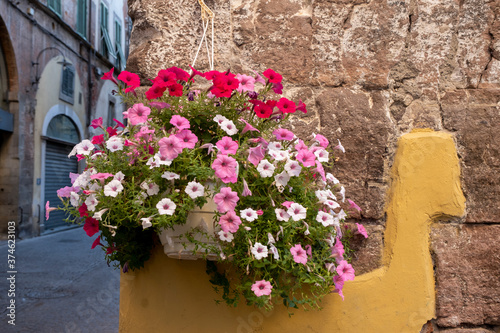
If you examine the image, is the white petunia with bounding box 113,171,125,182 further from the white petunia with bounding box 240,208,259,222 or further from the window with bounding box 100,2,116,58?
the window with bounding box 100,2,116,58

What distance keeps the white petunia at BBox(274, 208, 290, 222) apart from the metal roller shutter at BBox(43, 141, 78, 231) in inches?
419

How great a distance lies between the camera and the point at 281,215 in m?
1.27

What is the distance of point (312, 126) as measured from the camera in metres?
1.68

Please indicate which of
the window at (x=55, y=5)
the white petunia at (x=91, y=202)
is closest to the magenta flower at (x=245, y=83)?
the white petunia at (x=91, y=202)

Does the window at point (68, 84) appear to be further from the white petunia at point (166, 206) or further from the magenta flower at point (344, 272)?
the magenta flower at point (344, 272)

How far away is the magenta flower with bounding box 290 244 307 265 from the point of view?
1266mm

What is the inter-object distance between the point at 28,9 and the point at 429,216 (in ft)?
36.4

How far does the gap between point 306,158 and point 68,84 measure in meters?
12.7

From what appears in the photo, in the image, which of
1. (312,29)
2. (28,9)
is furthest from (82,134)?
(312,29)

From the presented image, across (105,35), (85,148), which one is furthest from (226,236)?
(105,35)

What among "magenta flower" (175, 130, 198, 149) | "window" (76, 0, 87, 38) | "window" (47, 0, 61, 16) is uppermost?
"window" (76, 0, 87, 38)

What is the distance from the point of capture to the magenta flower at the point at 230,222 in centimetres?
118

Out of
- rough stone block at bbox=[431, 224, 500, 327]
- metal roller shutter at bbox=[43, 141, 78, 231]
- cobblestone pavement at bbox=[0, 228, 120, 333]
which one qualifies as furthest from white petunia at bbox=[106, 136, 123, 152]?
metal roller shutter at bbox=[43, 141, 78, 231]

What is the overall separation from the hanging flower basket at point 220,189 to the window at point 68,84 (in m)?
11.8
